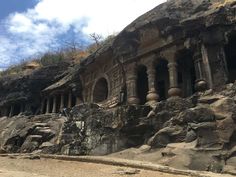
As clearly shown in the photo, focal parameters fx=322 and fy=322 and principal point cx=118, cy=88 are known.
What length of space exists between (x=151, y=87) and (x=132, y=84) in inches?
61.0

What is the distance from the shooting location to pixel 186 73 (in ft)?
65.3

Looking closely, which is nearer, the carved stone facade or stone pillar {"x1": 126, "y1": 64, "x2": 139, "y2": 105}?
the carved stone facade

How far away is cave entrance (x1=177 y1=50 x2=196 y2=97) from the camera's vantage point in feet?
63.6

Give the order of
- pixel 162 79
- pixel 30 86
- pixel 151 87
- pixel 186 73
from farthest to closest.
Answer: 1. pixel 30 86
2. pixel 162 79
3. pixel 186 73
4. pixel 151 87

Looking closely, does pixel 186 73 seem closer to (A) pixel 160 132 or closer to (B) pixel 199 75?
(B) pixel 199 75

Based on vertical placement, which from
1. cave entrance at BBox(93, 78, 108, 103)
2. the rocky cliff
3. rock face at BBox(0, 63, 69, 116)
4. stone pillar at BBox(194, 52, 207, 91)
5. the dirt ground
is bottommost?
the dirt ground

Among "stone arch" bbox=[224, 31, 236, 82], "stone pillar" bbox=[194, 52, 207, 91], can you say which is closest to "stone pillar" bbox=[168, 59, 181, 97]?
"stone pillar" bbox=[194, 52, 207, 91]

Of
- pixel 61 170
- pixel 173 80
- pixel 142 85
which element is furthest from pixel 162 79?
pixel 61 170

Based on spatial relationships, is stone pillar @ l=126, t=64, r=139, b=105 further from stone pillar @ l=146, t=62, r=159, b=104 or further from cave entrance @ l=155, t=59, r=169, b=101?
cave entrance @ l=155, t=59, r=169, b=101

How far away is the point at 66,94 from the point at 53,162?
19100 mm

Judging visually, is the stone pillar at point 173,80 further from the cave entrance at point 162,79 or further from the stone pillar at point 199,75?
the cave entrance at point 162,79

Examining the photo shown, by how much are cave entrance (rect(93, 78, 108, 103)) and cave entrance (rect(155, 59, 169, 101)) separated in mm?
5035

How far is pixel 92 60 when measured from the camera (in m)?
24.2

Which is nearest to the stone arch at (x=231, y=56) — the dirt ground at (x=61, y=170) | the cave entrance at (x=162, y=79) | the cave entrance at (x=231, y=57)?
the cave entrance at (x=231, y=57)
